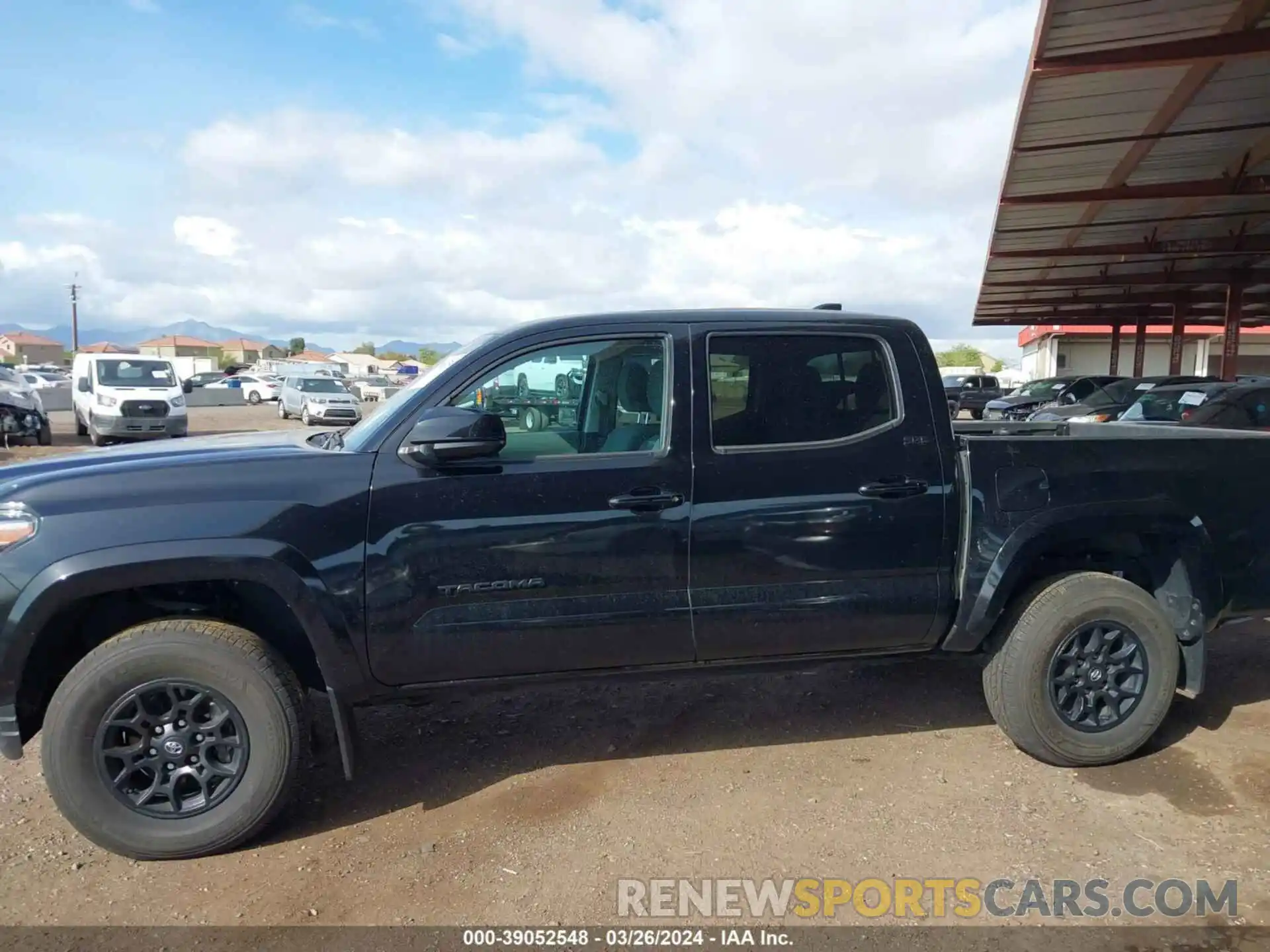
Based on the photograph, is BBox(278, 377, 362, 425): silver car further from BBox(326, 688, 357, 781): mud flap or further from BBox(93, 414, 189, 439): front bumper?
BBox(326, 688, 357, 781): mud flap

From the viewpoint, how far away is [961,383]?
31547 millimetres

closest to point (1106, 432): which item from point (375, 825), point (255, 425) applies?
point (375, 825)

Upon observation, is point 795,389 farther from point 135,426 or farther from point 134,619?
point 135,426

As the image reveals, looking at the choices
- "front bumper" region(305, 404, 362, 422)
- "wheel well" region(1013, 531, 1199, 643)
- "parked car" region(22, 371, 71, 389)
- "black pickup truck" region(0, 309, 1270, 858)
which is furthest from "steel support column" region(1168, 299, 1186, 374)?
"parked car" region(22, 371, 71, 389)

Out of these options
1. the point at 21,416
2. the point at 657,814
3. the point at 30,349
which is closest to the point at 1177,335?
the point at 657,814

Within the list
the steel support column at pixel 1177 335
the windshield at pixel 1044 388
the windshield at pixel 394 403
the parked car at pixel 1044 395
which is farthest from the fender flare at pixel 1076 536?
the steel support column at pixel 1177 335

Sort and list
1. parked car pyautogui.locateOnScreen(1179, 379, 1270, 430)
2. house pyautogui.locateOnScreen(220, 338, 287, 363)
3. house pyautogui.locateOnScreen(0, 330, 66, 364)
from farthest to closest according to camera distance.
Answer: house pyautogui.locateOnScreen(220, 338, 287, 363)
house pyautogui.locateOnScreen(0, 330, 66, 364)
parked car pyautogui.locateOnScreen(1179, 379, 1270, 430)

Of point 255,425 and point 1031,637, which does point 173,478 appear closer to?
point 1031,637

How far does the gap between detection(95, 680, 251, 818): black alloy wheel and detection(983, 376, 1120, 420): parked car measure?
1790 centimetres

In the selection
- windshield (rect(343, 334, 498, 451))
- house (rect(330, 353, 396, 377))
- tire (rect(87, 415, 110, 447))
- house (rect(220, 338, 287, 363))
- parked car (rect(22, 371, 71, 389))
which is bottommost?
→ tire (rect(87, 415, 110, 447))

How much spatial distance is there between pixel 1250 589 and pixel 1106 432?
1.14 metres

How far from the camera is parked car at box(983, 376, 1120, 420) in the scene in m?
19.4

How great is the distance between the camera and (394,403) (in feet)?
11.7

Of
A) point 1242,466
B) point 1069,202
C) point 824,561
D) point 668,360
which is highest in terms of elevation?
point 1069,202
